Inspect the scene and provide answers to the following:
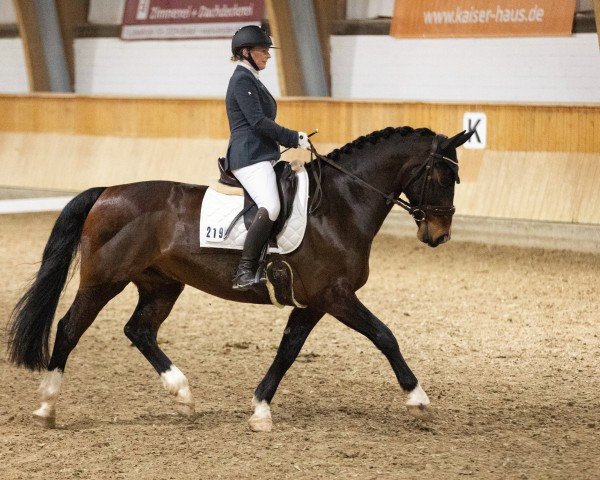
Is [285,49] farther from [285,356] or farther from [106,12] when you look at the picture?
[285,356]

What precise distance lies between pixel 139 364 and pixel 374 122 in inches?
285

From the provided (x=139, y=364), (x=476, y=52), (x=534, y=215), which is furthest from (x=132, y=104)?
(x=139, y=364)

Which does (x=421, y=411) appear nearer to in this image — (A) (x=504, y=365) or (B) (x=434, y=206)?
(B) (x=434, y=206)

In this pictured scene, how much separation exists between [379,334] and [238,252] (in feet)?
3.21

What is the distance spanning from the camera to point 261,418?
600 cm

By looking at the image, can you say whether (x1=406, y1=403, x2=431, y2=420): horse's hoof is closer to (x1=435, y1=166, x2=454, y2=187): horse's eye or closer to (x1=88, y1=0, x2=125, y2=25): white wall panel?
(x1=435, y1=166, x2=454, y2=187): horse's eye

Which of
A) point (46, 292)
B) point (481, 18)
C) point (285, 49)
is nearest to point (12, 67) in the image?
point (285, 49)

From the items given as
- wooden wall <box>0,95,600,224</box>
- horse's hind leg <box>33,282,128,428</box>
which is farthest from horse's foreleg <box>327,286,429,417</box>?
wooden wall <box>0,95,600,224</box>

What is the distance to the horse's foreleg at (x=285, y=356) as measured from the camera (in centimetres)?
610

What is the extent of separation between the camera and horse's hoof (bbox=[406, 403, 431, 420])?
6.02 meters

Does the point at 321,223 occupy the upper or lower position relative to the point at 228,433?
upper

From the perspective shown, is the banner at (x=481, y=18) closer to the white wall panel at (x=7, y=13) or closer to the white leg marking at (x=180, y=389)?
the white wall panel at (x=7, y=13)

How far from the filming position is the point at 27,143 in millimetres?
17500

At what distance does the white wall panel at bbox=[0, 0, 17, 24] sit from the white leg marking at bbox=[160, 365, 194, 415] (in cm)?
1449
